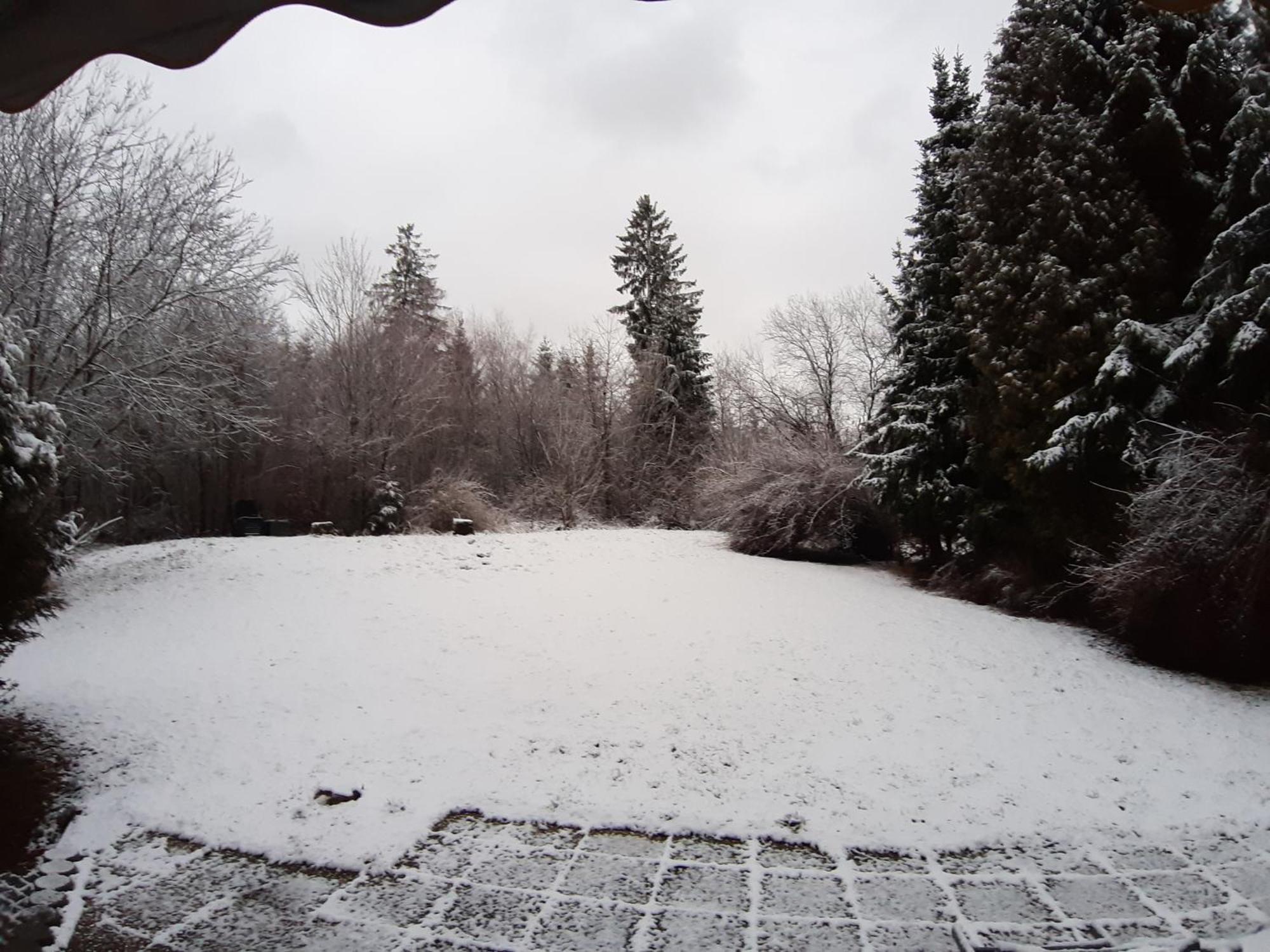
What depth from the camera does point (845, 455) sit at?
11109 mm

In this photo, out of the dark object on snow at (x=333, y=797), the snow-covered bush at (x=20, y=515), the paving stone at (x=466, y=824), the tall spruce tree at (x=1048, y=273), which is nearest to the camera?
the paving stone at (x=466, y=824)

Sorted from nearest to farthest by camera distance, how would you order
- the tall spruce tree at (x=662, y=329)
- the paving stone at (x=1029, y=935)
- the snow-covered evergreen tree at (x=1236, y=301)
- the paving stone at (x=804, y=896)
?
the paving stone at (x=1029, y=935)
the paving stone at (x=804, y=896)
the snow-covered evergreen tree at (x=1236, y=301)
the tall spruce tree at (x=662, y=329)

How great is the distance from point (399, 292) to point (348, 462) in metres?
8.14

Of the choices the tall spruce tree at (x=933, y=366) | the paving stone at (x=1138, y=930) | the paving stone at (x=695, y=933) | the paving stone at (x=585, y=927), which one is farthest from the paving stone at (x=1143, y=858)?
the tall spruce tree at (x=933, y=366)

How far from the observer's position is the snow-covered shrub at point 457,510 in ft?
46.2

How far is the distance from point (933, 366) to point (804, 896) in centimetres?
851

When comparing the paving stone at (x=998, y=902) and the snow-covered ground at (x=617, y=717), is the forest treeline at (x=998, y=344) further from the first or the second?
the paving stone at (x=998, y=902)

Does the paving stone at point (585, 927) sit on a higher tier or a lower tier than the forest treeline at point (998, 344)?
lower

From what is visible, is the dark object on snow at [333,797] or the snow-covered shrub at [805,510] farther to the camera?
the snow-covered shrub at [805,510]

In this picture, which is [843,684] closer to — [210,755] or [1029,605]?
[1029,605]

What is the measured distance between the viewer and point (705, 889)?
121 inches

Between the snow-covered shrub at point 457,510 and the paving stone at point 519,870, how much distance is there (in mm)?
10247

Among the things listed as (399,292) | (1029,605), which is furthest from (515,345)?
(1029,605)

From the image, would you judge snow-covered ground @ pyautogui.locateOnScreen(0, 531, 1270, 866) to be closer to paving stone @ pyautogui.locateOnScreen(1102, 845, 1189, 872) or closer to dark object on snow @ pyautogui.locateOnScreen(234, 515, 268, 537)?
paving stone @ pyautogui.locateOnScreen(1102, 845, 1189, 872)
